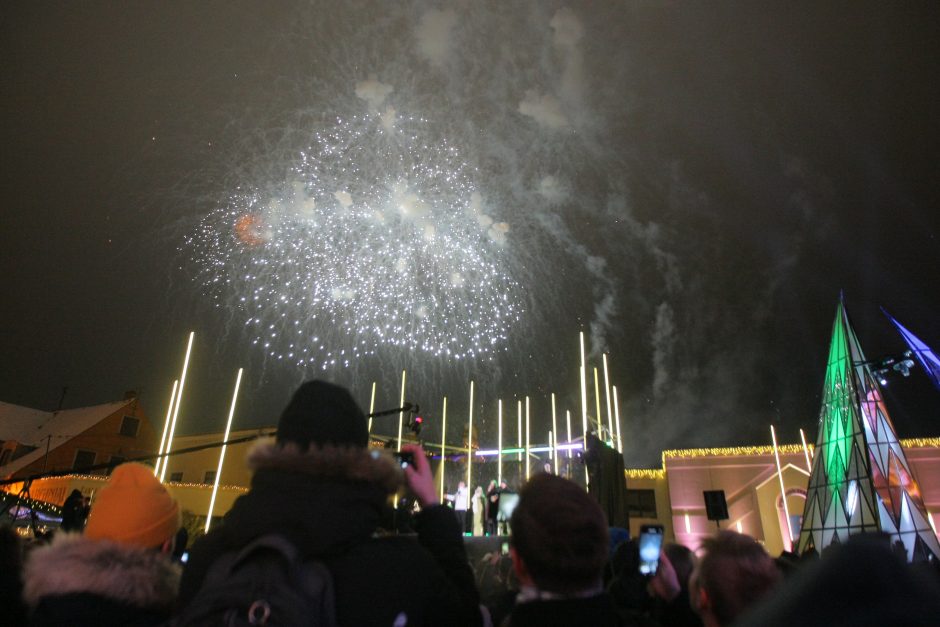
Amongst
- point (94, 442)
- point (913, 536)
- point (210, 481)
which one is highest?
point (94, 442)

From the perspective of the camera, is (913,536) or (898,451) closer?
(913,536)

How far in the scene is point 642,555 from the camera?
4.78 m

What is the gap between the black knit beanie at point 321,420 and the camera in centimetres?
224

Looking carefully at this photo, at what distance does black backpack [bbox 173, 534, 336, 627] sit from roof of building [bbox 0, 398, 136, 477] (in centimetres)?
4145

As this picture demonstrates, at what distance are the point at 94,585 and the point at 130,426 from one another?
42055mm

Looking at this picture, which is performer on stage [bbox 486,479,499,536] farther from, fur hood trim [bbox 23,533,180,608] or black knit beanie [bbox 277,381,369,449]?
black knit beanie [bbox 277,381,369,449]

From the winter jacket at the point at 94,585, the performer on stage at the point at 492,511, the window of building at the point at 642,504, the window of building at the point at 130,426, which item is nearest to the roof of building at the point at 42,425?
the window of building at the point at 130,426

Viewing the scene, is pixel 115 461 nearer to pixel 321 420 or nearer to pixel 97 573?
pixel 97 573

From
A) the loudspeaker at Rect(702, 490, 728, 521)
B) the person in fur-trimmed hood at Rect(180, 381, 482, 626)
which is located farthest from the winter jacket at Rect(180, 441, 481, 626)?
the loudspeaker at Rect(702, 490, 728, 521)

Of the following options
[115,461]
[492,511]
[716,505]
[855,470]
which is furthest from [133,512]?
[855,470]

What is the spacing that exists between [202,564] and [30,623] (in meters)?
1.08

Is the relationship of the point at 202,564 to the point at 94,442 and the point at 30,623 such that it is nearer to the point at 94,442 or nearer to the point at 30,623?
the point at 30,623

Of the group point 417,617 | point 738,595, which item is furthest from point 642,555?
point 417,617

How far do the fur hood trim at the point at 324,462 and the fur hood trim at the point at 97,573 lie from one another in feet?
3.43
